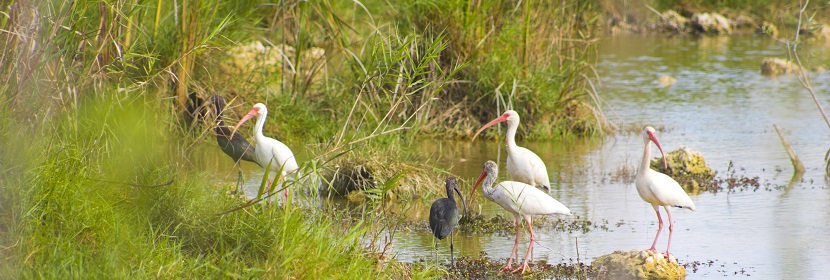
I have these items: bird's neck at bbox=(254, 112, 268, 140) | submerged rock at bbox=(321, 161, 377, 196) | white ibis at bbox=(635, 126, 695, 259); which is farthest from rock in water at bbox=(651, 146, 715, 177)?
bird's neck at bbox=(254, 112, 268, 140)

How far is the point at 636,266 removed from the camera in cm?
623

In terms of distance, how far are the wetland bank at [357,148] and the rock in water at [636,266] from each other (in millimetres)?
147

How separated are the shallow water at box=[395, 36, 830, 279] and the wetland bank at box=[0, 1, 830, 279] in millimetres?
33

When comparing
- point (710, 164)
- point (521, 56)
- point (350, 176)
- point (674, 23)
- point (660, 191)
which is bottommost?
point (674, 23)

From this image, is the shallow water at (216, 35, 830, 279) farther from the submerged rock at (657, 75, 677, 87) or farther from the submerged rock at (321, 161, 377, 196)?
the submerged rock at (321, 161, 377, 196)

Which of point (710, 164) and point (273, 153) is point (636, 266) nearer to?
point (273, 153)

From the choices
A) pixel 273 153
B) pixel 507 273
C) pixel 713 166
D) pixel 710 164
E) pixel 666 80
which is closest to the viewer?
pixel 507 273

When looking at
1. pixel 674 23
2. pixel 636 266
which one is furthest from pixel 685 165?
pixel 674 23

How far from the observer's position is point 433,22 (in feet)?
36.3

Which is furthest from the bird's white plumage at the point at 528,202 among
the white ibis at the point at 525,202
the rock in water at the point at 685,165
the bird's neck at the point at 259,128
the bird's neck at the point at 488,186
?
the rock in water at the point at 685,165

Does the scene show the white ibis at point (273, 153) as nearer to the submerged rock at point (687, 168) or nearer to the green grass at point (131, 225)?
the green grass at point (131, 225)

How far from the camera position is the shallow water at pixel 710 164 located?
23.4 ft

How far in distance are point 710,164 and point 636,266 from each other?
473cm

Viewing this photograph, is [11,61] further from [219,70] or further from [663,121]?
[663,121]
